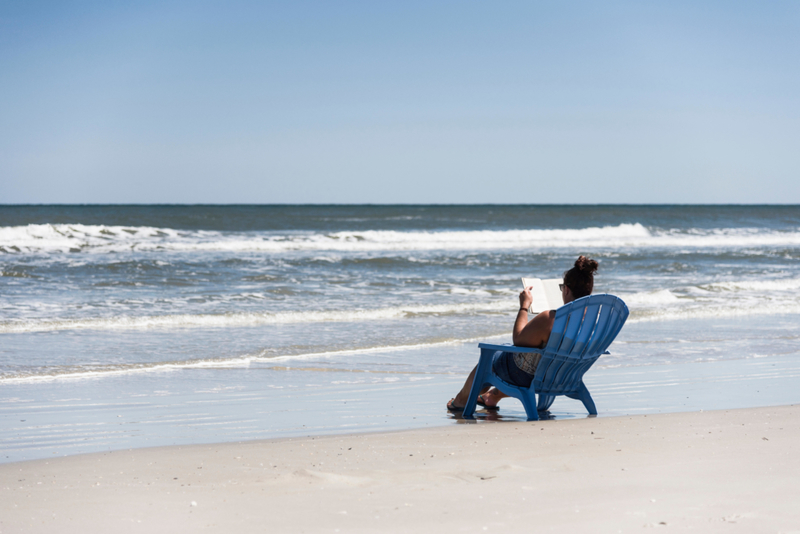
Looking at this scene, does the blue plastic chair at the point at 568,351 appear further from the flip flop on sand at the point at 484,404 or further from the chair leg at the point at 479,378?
the flip flop on sand at the point at 484,404

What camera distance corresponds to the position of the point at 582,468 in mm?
3332

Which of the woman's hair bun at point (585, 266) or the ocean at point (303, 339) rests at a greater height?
the woman's hair bun at point (585, 266)

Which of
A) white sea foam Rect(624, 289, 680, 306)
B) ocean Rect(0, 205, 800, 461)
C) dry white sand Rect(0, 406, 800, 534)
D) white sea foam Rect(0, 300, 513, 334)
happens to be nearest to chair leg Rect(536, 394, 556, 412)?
ocean Rect(0, 205, 800, 461)

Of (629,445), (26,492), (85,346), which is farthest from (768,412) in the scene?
(85,346)

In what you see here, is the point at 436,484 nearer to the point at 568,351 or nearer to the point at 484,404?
the point at 568,351

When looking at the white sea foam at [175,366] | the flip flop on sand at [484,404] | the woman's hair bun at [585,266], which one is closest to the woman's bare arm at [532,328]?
the woman's hair bun at [585,266]

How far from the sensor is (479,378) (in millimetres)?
4773

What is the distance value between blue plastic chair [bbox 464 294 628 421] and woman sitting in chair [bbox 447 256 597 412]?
45mm

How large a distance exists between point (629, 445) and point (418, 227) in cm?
3598

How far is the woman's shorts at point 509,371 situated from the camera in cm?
470

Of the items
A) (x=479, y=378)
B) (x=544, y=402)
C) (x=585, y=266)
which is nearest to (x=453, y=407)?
(x=479, y=378)

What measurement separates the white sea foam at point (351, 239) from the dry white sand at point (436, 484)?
1514 centimetres

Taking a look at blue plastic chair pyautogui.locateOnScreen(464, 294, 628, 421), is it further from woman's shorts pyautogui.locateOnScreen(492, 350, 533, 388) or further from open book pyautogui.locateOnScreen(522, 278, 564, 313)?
open book pyautogui.locateOnScreen(522, 278, 564, 313)

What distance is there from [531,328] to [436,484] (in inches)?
67.6
